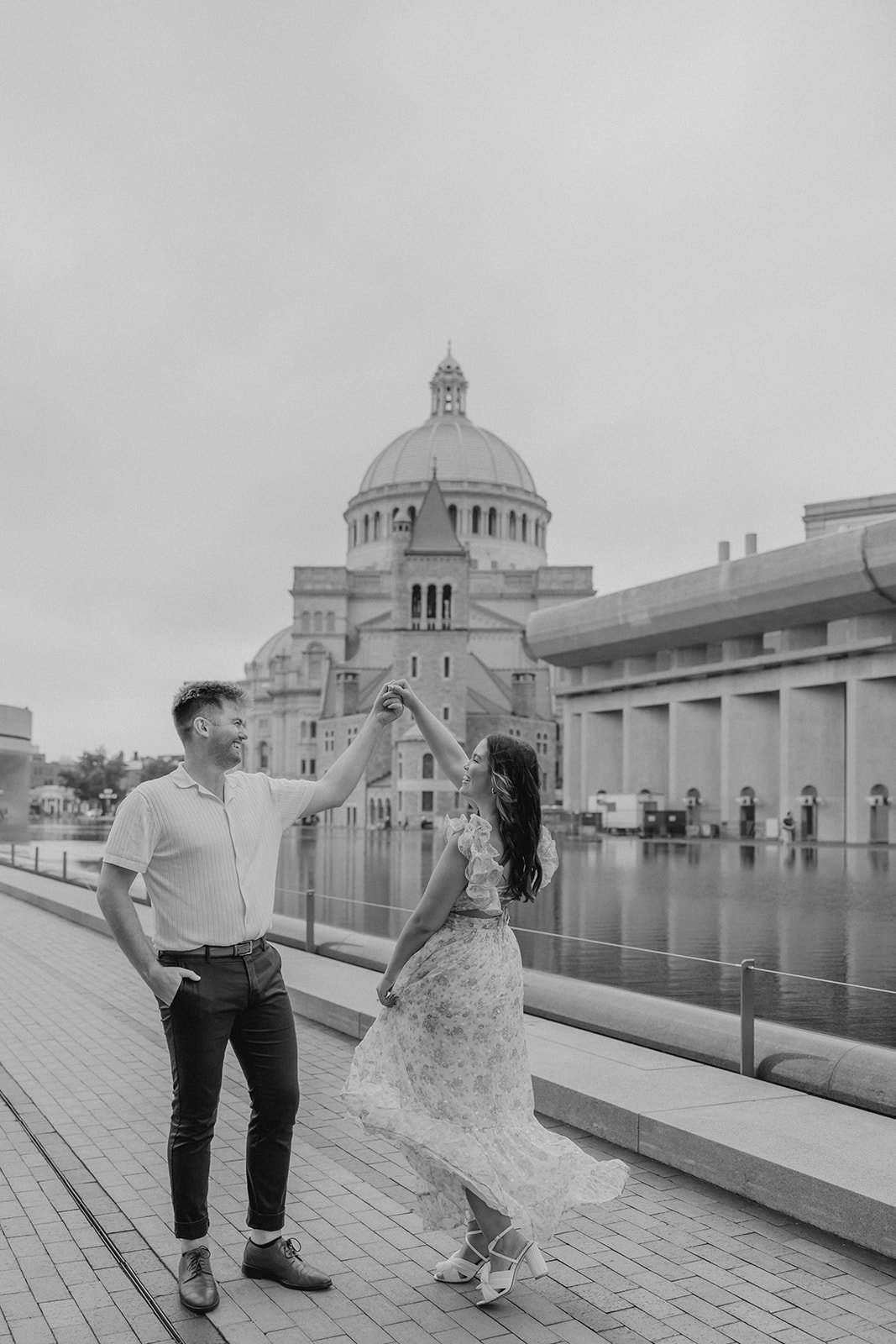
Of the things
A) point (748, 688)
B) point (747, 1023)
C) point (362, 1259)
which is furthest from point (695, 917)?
point (748, 688)

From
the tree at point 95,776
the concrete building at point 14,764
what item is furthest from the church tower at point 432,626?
the tree at point 95,776

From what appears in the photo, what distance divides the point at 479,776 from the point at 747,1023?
3.75 meters

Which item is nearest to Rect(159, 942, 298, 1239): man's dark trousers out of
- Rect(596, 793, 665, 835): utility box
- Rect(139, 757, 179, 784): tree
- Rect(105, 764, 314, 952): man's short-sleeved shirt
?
Rect(105, 764, 314, 952): man's short-sleeved shirt

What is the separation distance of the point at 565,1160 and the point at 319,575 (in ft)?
348

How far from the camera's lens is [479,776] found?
4945mm

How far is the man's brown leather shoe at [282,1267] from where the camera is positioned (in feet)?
16.0

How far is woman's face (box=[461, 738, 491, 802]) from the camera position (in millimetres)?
4918

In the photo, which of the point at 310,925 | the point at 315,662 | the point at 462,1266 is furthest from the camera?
the point at 315,662

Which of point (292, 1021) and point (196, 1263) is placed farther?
point (292, 1021)

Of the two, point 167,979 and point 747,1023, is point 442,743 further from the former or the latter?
point 747,1023

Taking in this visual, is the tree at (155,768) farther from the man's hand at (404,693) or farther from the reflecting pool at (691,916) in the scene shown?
the man's hand at (404,693)

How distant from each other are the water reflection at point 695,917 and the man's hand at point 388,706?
3.64 metres

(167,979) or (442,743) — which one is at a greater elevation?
(442,743)

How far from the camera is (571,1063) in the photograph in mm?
7988
